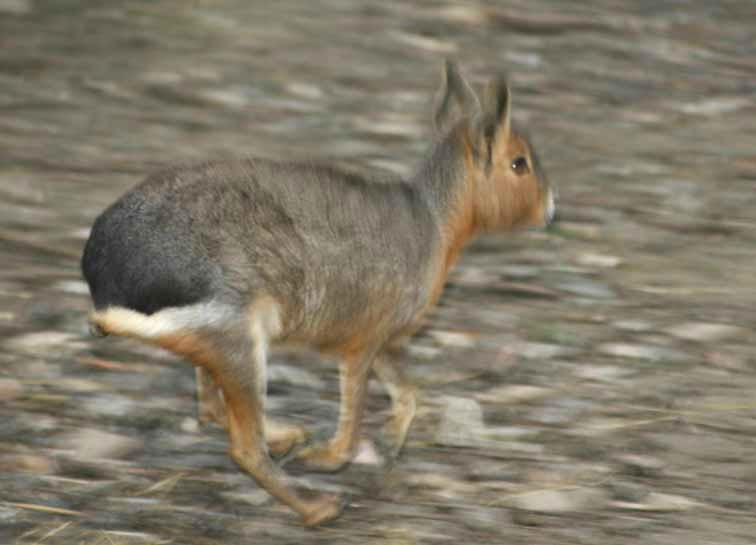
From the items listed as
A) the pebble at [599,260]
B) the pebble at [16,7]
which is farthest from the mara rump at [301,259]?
the pebble at [16,7]

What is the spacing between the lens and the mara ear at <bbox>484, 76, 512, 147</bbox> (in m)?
4.64

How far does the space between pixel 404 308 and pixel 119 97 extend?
348 cm

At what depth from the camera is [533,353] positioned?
537cm

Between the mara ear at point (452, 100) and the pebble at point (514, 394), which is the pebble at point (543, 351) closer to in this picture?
the pebble at point (514, 394)

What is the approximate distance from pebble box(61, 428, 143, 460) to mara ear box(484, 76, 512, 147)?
144 centimetres

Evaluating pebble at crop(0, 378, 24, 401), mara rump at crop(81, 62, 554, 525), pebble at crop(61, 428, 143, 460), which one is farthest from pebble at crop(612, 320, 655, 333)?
pebble at crop(0, 378, 24, 401)

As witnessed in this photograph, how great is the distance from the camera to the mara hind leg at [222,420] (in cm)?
460

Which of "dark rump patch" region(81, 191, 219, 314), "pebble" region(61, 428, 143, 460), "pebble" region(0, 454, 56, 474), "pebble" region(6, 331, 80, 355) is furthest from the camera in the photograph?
"pebble" region(6, 331, 80, 355)

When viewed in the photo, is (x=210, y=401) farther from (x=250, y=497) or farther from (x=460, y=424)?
(x=460, y=424)

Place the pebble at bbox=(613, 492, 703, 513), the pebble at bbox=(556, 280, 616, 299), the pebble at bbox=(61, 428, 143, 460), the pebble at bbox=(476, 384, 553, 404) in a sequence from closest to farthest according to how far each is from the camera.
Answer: the pebble at bbox=(613, 492, 703, 513) → the pebble at bbox=(61, 428, 143, 460) → the pebble at bbox=(476, 384, 553, 404) → the pebble at bbox=(556, 280, 616, 299)

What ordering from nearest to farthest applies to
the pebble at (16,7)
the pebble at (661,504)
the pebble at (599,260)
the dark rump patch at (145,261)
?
the dark rump patch at (145,261) < the pebble at (661,504) < the pebble at (599,260) < the pebble at (16,7)

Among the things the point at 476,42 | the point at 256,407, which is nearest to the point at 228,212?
the point at 256,407

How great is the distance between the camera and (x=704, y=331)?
555cm

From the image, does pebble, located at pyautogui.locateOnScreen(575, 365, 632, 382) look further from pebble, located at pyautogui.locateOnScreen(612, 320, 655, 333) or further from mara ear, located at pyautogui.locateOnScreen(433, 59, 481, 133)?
mara ear, located at pyautogui.locateOnScreen(433, 59, 481, 133)
